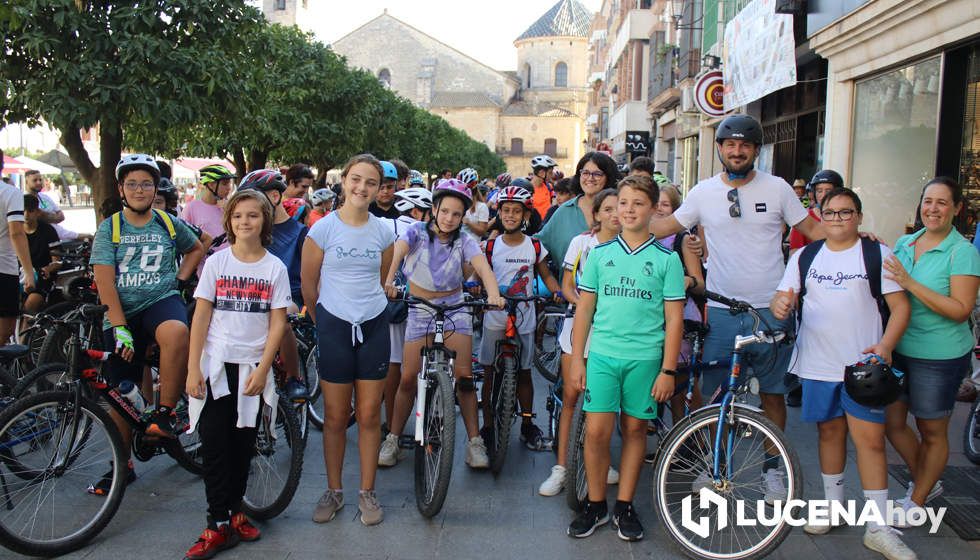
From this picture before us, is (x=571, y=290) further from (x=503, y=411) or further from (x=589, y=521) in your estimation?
(x=589, y=521)

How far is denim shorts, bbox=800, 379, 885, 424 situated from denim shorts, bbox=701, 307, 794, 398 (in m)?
0.26

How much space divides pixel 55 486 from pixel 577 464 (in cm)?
274

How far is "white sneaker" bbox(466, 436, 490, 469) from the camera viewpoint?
556 cm

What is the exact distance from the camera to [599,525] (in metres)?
4.51

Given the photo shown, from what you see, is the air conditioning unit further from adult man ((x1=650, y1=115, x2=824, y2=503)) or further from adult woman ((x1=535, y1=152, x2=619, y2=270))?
adult man ((x1=650, y1=115, x2=824, y2=503))

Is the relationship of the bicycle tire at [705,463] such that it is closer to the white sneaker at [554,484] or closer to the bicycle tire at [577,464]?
the bicycle tire at [577,464]

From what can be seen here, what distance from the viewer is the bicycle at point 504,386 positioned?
5426mm

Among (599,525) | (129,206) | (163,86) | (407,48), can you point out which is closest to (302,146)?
(163,86)

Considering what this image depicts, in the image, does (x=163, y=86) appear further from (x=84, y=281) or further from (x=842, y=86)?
(x=842, y=86)

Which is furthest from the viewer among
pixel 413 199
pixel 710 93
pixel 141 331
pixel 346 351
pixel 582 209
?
pixel 710 93

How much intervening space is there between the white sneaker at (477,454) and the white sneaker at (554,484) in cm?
51

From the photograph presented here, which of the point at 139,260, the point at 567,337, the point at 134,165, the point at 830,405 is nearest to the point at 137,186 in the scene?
the point at 134,165

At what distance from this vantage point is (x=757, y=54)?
13453 mm

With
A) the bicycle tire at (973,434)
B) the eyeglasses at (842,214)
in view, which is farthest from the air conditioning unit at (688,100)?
the eyeglasses at (842,214)
